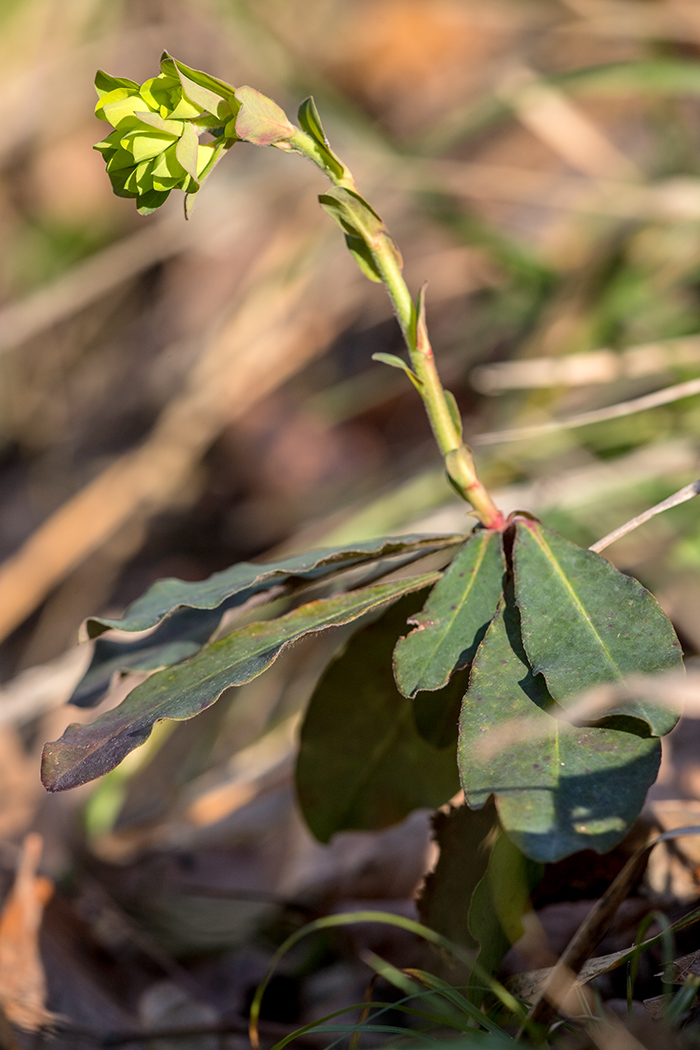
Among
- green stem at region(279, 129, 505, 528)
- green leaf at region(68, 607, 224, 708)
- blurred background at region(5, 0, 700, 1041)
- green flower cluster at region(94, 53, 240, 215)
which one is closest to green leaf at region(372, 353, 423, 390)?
green stem at region(279, 129, 505, 528)

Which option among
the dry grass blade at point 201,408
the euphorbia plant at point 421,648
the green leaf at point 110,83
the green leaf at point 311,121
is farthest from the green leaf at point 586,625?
the dry grass blade at point 201,408

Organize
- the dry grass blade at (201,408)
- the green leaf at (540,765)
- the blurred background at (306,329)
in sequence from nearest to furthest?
the green leaf at (540,765), the blurred background at (306,329), the dry grass blade at (201,408)

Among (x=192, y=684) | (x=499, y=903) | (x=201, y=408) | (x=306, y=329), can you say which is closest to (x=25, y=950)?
(x=192, y=684)

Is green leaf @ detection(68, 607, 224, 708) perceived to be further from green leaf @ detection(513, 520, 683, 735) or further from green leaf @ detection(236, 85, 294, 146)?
green leaf @ detection(236, 85, 294, 146)

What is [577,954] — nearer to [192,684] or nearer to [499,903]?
[499,903]

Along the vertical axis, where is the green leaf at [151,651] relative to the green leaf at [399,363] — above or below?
below

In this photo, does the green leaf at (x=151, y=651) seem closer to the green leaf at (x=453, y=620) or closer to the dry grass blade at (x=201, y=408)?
the green leaf at (x=453, y=620)
